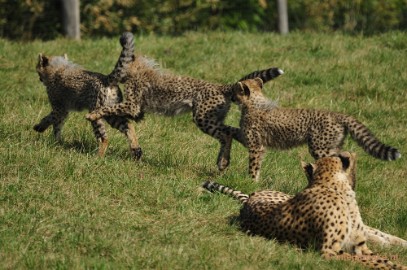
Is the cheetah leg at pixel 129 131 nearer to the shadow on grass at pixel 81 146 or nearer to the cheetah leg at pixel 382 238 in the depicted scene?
the shadow on grass at pixel 81 146

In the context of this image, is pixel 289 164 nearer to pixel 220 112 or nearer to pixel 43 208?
pixel 220 112

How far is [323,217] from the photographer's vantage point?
6.29 meters

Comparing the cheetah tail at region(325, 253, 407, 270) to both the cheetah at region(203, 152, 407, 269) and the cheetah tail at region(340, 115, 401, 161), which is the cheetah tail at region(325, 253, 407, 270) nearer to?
the cheetah at region(203, 152, 407, 269)

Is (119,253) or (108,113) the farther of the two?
(108,113)

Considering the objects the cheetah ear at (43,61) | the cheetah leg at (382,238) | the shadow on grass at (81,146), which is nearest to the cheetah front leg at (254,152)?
the shadow on grass at (81,146)

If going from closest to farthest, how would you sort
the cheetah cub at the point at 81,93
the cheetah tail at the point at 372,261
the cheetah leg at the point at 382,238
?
1. the cheetah tail at the point at 372,261
2. the cheetah leg at the point at 382,238
3. the cheetah cub at the point at 81,93

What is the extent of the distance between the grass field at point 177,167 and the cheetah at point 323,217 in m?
0.15

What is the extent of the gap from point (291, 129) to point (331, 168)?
1.67m

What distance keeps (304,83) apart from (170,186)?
4.55 m

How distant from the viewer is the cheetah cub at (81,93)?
8719mm

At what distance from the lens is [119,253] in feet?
19.3

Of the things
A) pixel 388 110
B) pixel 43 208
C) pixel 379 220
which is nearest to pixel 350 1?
pixel 388 110

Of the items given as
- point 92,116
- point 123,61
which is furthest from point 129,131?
point 123,61

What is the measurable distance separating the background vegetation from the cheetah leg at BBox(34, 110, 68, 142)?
8.02 metres
